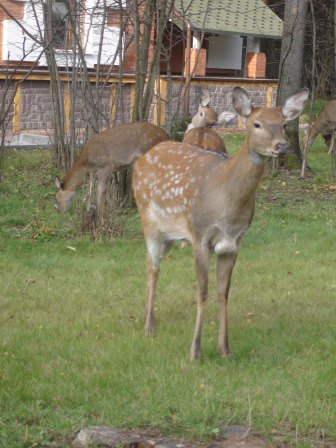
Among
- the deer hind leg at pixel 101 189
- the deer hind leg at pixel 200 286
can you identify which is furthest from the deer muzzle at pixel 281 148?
the deer hind leg at pixel 101 189

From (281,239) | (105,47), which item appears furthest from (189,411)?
(105,47)

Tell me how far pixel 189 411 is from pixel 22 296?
362 centimetres

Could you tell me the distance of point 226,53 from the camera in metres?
37.1

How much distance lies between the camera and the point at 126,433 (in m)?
A: 5.70

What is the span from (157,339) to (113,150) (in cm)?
618

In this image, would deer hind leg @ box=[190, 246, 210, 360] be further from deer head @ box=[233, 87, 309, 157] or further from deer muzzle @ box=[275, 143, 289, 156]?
deer muzzle @ box=[275, 143, 289, 156]

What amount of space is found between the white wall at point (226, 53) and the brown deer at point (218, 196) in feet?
95.1

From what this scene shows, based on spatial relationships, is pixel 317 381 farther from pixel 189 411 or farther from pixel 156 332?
pixel 156 332

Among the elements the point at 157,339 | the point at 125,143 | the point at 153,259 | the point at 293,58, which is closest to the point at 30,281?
the point at 153,259

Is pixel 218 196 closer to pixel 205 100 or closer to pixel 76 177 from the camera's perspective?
pixel 76 177

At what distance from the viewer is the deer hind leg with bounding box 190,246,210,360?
736 centimetres

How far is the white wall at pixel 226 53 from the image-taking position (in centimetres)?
3681

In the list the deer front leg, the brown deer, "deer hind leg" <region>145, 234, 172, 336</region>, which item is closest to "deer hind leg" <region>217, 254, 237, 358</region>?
the brown deer

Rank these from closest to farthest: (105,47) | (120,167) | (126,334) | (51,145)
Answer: (126,334), (120,167), (51,145), (105,47)
